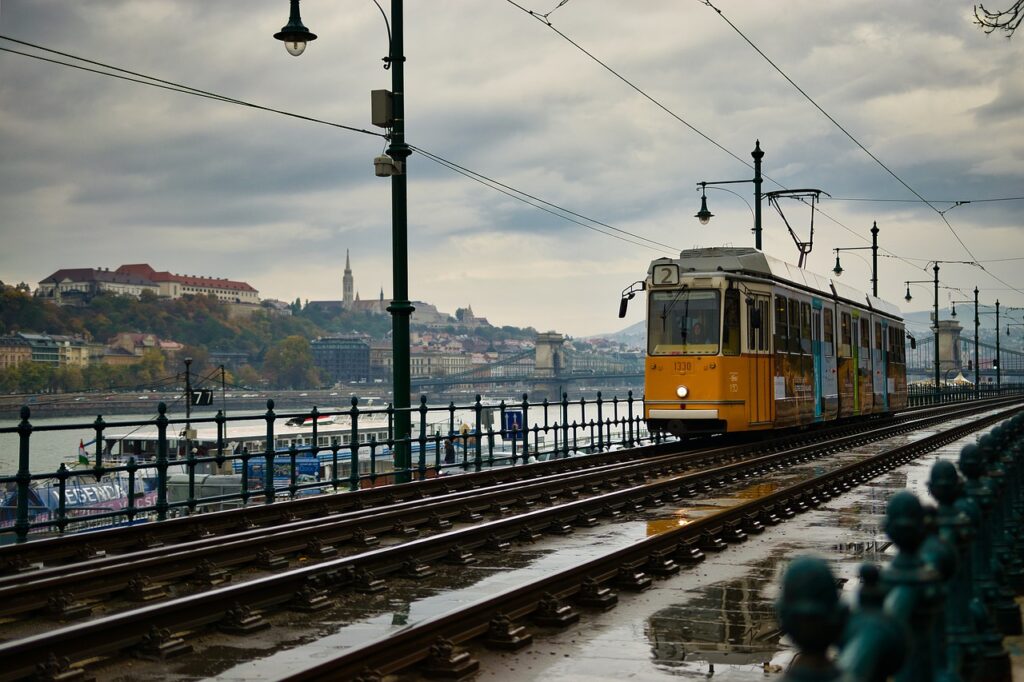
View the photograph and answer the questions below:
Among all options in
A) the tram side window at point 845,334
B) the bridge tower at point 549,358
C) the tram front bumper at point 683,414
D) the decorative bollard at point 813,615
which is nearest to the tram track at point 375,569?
the decorative bollard at point 813,615

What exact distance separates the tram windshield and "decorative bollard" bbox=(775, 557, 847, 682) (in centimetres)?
1904

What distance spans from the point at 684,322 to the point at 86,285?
526ft

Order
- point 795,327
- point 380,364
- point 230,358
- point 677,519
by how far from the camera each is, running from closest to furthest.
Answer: point 677,519 < point 795,327 < point 230,358 < point 380,364

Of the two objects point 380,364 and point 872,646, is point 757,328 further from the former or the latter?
point 380,364

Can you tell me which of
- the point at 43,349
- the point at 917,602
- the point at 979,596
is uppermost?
the point at 43,349

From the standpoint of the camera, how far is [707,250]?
71.5 ft

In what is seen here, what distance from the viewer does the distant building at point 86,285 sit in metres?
147

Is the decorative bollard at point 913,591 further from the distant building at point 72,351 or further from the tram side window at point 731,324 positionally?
the distant building at point 72,351

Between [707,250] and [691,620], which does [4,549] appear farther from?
[707,250]

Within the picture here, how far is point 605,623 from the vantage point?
7066 mm

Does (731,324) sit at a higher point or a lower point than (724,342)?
higher

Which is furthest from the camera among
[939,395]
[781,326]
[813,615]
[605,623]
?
[939,395]

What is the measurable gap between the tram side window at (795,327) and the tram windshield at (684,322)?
288 cm

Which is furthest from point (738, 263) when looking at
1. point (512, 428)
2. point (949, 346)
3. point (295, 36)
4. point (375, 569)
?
point (949, 346)
